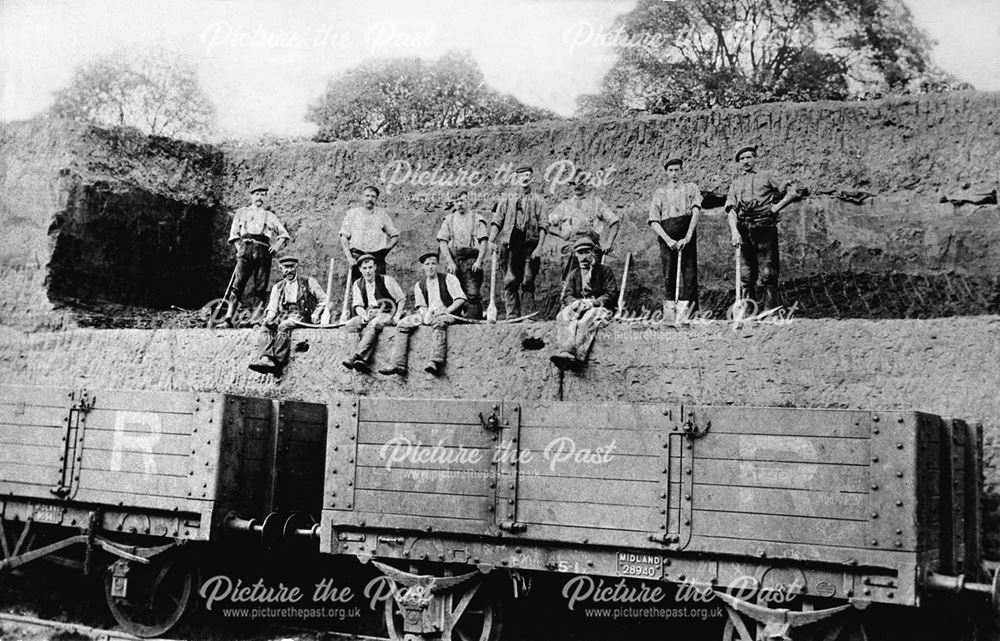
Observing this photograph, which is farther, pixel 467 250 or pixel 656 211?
pixel 467 250

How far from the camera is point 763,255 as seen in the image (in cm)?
1105

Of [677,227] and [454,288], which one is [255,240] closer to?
[454,288]

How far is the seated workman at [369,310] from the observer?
1138cm

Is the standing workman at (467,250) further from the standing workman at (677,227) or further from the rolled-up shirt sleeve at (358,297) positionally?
the standing workman at (677,227)

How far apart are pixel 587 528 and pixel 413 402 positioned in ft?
5.76

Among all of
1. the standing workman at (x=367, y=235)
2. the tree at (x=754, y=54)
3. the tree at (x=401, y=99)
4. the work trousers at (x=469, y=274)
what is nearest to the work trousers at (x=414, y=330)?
the work trousers at (x=469, y=274)

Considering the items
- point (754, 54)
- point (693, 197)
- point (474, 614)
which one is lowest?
point (474, 614)

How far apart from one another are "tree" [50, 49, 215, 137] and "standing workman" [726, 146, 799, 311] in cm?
1669

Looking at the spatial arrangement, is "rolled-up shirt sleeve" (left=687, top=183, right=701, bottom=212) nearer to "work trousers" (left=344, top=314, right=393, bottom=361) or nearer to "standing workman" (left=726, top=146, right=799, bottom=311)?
"standing workman" (left=726, top=146, right=799, bottom=311)

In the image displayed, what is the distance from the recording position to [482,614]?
28.5 ft

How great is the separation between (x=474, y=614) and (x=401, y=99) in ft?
57.6

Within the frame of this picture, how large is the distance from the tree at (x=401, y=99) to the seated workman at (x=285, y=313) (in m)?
10.3

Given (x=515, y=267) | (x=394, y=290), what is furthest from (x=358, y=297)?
(x=515, y=267)

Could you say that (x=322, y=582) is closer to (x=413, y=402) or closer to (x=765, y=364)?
(x=413, y=402)
